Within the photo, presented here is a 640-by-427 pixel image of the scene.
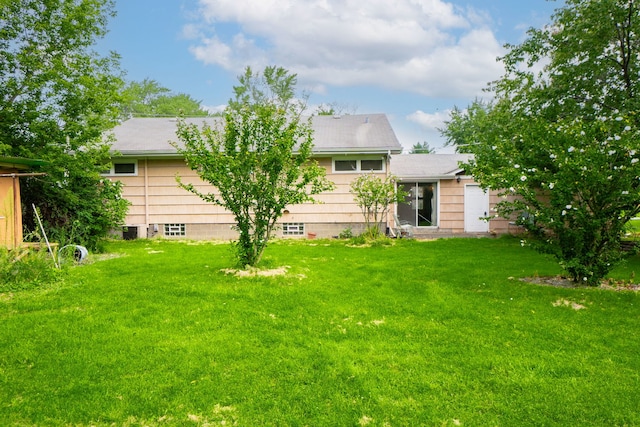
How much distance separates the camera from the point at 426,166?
49.3 feet

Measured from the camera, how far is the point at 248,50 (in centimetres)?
3031

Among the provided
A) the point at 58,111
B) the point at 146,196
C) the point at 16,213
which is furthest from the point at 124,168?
the point at 16,213

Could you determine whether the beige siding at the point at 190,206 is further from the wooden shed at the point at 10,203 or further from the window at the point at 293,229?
the wooden shed at the point at 10,203

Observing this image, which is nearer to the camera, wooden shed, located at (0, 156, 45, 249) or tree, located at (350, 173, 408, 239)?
wooden shed, located at (0, 156, 45, 249)

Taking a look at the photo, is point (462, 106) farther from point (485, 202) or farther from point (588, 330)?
point (588, 330)

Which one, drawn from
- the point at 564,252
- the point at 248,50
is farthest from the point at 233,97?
the point at 564,252

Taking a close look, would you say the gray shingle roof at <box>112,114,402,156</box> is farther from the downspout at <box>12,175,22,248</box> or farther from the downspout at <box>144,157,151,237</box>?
the downspout at <box>12,175,22,248</box>

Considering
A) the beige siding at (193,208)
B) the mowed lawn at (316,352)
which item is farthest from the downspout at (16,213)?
the beige siding at (193,208)

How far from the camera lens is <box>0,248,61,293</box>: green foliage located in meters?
6.18

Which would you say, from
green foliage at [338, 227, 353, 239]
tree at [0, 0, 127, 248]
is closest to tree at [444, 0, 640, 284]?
green foliage at [338, 227, 353, 239]

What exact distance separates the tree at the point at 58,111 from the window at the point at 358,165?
6.31 meters

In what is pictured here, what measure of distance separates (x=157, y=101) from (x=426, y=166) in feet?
96.0

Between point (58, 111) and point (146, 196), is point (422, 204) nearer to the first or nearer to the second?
point (146, 196)

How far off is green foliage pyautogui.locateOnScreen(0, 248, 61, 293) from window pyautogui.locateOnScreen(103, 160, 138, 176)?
6.54 m
